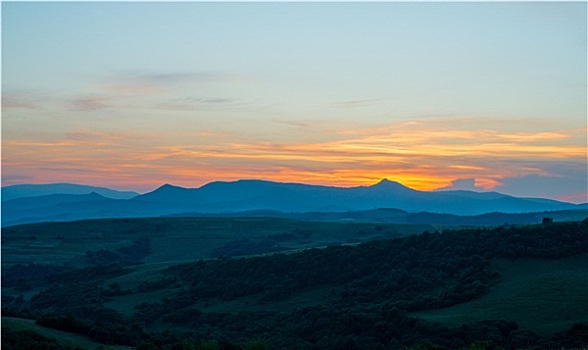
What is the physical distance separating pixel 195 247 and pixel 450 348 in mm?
88244

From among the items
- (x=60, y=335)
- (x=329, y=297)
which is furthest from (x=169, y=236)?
(x=60, y=335)

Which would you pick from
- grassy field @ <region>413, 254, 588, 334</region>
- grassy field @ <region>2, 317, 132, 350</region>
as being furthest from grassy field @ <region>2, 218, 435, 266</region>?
grassy field @ <region>2, 317, 132, 350</region>

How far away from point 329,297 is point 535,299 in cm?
1950

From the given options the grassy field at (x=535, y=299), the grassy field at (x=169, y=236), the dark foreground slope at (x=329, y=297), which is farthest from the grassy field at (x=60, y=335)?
the grassy field at (x=169, y=236)

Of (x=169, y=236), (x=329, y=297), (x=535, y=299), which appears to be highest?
(x=535, y=299)

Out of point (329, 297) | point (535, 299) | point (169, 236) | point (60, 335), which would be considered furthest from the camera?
point (169, 236)

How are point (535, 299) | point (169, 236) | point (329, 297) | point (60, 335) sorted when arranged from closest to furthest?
1. point (60, 335)
2. point (535, 299)
3. point (329, 297)
4. point (169, 236)

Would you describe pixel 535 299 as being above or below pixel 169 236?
above

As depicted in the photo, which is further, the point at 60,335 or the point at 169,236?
the point at 169,236

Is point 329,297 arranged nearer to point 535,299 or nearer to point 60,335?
point 535,299

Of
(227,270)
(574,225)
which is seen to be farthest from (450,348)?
(227,270)

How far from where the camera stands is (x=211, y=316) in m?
53.2

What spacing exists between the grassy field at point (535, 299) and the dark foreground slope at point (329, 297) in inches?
11.4

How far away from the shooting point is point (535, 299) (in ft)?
132
